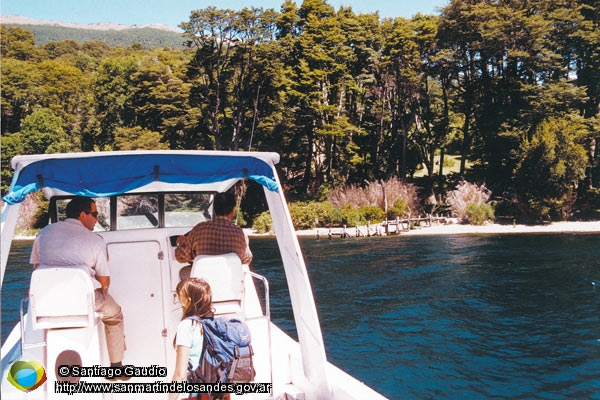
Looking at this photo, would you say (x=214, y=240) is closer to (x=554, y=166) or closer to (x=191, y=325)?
(x=191, y=325)

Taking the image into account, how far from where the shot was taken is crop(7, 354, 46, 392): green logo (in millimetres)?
4309

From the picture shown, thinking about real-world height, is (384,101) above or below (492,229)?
above

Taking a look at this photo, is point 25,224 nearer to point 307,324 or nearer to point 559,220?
point 559,220

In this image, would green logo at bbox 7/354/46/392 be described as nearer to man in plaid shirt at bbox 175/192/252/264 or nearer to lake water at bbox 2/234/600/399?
man in plaid shirt at bbox 175/192/252/264

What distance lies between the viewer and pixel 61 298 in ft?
14.2

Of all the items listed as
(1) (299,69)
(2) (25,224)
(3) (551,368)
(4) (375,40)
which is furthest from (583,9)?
(2) (25,224)

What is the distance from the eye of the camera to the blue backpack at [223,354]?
3625 millimetres

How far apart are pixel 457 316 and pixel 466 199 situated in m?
27.0

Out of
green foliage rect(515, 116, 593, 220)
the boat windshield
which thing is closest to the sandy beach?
green foliage rect(515, 116, 593, 220)

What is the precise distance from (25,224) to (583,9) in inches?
1970

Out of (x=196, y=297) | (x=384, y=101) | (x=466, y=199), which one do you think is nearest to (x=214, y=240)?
(x=196, y=297)

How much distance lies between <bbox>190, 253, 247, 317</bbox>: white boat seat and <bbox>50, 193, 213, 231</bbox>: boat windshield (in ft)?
6.88

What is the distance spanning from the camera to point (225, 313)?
14.9 ft

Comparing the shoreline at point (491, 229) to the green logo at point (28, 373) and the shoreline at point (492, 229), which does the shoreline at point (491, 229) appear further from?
the green logo at point (28, 373)
